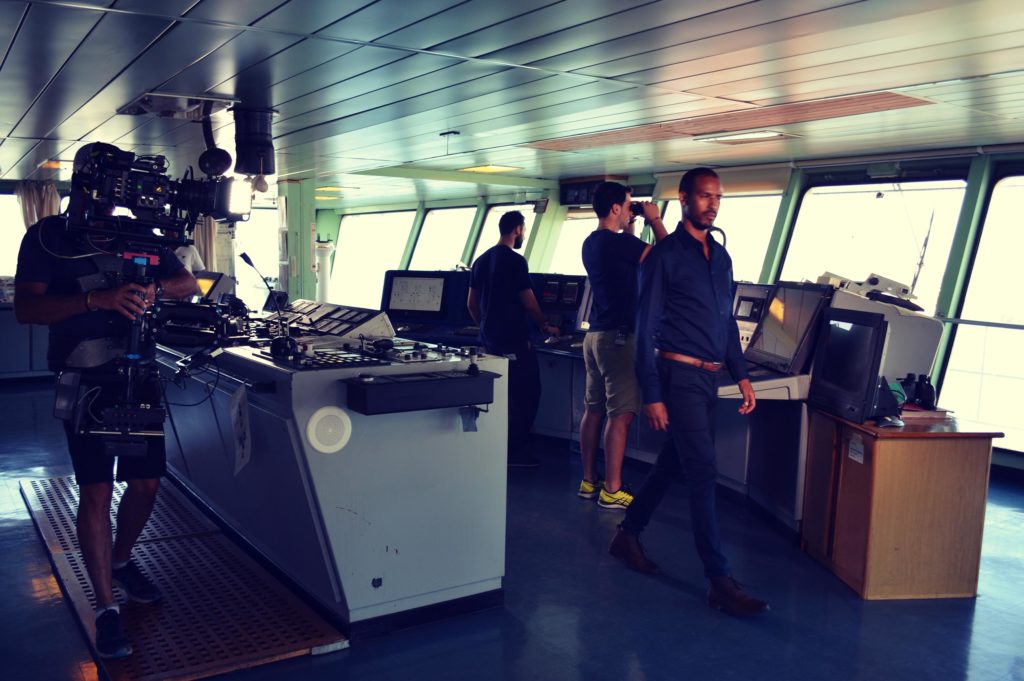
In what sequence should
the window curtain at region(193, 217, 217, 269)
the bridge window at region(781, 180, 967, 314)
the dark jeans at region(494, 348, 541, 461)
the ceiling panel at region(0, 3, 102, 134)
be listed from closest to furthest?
1. the ceiling panel at region(0, 3, 102, 134)
2. the dark jeans at region(494, 348, 541, 461)
3. the bridge window at region(781, 180, 967, 314)
4. the window curtain at region(193, 217, 217, 269)

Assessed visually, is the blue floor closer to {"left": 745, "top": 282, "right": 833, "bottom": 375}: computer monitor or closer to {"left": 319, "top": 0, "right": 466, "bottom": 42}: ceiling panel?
{"left": 745, "top": 282, "right": 833, "bottom": 375}: computer monitor

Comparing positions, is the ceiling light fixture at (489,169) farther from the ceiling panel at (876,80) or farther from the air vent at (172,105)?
→ the ceiling panel at (876,80)

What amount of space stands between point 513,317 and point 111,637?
10.4 feet

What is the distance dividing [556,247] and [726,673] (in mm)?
7994

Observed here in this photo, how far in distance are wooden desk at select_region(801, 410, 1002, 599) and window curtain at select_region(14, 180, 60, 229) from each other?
32.7 feet

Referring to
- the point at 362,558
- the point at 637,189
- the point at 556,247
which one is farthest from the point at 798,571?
the point at 556,247

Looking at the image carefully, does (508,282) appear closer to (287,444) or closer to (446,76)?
(446,76)

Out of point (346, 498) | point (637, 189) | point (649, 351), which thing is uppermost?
point (637, 189)

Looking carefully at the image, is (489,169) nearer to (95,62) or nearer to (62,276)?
(95,62)

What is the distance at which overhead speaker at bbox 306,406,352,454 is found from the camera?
278cm

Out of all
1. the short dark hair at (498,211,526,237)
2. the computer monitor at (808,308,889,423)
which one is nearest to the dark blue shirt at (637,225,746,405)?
the computer monitor at (808,308,889,423)

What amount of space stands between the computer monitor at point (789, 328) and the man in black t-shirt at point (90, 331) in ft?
9.50

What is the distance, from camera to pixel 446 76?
391 cm

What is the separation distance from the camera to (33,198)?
404 inches
